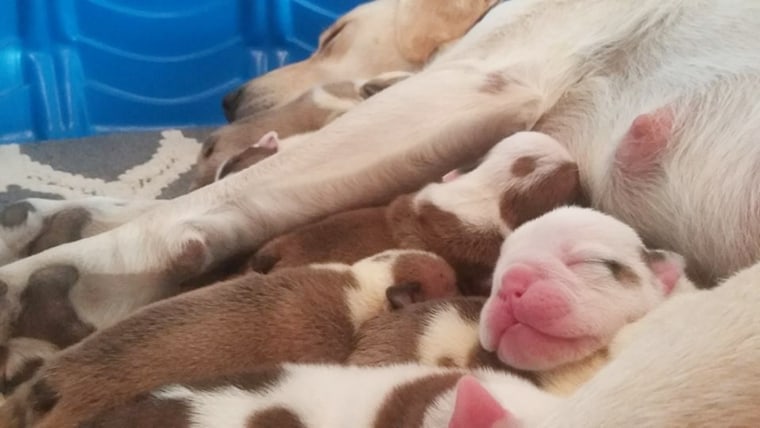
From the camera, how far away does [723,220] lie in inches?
52.4

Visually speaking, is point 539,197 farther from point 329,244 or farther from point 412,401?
point 412,401

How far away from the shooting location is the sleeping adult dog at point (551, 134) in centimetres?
139

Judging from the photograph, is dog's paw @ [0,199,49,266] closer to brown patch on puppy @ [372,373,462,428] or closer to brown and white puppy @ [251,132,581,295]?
brown and white puppy @ [251,132,581,295]

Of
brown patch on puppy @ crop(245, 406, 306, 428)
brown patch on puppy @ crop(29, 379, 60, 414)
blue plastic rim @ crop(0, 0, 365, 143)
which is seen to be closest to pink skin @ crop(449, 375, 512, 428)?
brown patch on puppy @ crop(245, 406, 306, 428)

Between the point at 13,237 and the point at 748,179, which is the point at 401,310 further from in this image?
the point at 13,237

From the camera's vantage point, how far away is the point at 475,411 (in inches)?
33.5

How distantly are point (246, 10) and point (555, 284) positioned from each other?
1893 millimetres

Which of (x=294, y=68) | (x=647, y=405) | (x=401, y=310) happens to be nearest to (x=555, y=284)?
(x=401, y=310)

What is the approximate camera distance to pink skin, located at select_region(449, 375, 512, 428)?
0.85 metres

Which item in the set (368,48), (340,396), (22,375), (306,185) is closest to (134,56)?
(368,48)

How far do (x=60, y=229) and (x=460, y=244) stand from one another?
28.1 inches

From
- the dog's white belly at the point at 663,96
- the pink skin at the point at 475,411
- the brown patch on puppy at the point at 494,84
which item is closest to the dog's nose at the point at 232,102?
the dog's white belly at the point at 663,96

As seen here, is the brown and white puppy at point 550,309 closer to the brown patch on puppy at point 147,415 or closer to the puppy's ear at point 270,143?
the brown patch on puppy at point 147,415

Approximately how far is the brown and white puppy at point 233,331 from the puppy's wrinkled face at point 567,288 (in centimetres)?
16
